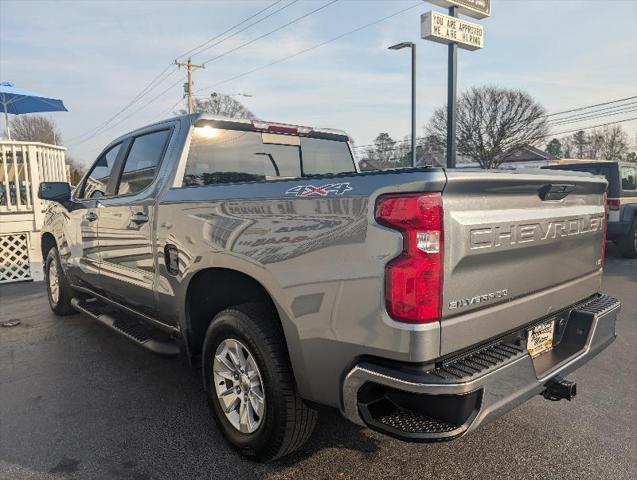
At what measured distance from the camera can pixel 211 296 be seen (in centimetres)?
317

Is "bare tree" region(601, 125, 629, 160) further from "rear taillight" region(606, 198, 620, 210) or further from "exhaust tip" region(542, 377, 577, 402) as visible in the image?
"exhaust tip" region(542, 377, 577, 402)

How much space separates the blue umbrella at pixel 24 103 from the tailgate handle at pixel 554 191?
13.1m

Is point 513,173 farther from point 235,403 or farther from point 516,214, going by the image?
point 235,403

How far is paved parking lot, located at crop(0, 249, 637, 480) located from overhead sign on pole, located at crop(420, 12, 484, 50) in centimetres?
468

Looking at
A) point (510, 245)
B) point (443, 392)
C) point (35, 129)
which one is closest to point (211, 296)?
point (443, 392)

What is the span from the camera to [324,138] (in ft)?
14.4

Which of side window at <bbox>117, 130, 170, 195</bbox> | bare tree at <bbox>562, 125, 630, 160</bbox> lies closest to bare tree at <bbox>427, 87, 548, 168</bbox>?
bare tree at <bbox>562, 125, 630, 160</bbox>

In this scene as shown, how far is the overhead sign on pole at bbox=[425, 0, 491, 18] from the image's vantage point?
6.89 m

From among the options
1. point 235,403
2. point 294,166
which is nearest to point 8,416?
point 235,403

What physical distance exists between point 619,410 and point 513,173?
217cm

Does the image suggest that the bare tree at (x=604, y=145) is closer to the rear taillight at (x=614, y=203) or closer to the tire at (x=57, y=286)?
the rear taillight at (x=614, y=203)

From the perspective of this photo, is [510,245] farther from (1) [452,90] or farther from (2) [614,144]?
(2) [614,144]

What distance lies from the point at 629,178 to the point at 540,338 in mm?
9455

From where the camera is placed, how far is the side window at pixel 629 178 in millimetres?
10005
